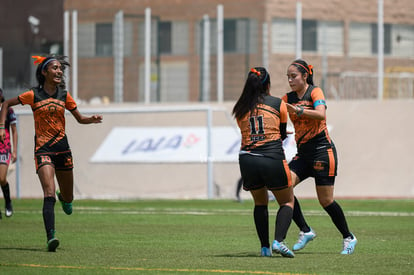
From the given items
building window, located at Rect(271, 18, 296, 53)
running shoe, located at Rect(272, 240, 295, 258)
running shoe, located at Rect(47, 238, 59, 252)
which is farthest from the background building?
running shoe, located at Rect(272, 240, 295, 258)

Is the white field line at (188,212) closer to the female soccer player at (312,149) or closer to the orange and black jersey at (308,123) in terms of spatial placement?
the female soccer player at (312,149)

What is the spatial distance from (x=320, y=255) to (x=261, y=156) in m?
1.42

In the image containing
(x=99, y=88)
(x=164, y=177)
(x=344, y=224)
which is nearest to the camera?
(x=344, y=224)

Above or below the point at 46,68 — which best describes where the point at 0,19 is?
above

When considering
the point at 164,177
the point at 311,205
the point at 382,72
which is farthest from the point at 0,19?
the point at 311,205

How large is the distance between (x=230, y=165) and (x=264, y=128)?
14.8 meters

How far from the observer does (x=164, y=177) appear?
2564cm

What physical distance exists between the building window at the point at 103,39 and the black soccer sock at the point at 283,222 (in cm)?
1883

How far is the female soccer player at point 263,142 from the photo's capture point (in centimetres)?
1031

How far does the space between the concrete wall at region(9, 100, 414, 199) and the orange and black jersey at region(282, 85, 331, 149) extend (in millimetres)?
13824

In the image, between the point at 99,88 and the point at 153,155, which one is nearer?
the point at 153,155

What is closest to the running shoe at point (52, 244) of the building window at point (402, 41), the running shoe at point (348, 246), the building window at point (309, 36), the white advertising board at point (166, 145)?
the running shoe at point (348, 246)

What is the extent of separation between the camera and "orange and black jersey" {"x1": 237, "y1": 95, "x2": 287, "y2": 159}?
10.3 m

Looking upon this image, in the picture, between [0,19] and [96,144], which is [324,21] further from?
[0,19]
